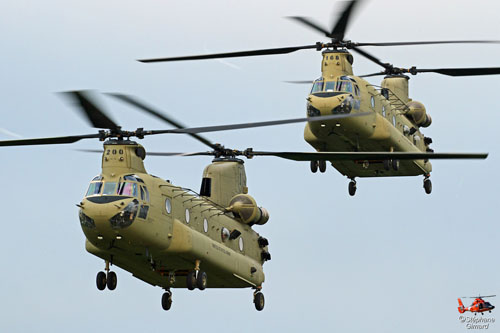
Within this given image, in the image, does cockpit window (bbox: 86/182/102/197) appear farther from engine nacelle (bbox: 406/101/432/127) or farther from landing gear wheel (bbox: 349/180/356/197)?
engine nacelle (bbox: 406/101/432/127)

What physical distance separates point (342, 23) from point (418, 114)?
10345 mm

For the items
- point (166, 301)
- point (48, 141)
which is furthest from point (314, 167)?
point (48, 141)

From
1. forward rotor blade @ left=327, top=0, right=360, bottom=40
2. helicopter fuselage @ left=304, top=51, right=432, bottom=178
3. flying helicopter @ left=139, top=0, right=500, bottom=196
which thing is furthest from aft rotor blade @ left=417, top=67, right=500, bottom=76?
forward rotor blade @ left=327, top=0, right=360, bottom=40

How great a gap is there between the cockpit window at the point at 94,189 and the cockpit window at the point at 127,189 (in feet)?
2.28

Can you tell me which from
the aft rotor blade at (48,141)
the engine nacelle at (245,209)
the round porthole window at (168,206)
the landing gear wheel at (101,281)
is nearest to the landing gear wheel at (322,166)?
the engine nacelle at (245,209)

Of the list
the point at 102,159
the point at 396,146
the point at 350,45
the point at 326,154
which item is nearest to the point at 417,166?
the point at 396,146

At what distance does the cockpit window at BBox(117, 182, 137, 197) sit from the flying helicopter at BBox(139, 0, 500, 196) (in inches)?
244

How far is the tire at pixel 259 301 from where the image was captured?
59531 mm

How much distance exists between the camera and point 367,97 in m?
60.3

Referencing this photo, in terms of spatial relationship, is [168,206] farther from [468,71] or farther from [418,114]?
[418,114]

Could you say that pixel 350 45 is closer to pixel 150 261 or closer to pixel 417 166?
pixel 417 166

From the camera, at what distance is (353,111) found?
5844 cm

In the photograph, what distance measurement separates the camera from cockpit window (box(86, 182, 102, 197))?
165 ft

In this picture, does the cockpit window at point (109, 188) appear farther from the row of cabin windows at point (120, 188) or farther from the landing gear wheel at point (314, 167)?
the landing gear wheel at point (314, 167)
